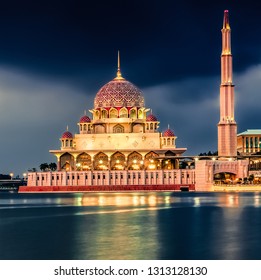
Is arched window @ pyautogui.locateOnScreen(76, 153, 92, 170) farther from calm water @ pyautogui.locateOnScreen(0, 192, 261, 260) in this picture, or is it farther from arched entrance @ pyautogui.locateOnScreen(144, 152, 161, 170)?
calm water @ pyautogui.locateOnScreen(0, 192, 261, 260)

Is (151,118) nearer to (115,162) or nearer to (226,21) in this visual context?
(115,162)

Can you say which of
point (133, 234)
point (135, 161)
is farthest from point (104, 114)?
point (133, 234)

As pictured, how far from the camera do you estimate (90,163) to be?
5022 inches

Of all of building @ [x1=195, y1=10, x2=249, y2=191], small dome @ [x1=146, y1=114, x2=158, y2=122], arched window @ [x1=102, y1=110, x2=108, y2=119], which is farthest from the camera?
arched window @ [x1=102, y1=110, x2=108, y2=119]

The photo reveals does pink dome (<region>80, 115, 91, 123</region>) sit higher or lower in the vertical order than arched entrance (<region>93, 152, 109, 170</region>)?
higher

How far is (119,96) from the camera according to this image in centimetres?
12838

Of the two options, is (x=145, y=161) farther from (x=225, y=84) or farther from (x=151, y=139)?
(x=225, y=84)

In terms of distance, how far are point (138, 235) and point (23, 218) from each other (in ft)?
56.6

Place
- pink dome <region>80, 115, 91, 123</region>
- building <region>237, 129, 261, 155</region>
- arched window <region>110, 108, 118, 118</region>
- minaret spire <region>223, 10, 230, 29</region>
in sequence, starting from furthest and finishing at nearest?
building <region>237, 129, 261, 155</region> < pink dome <region>80, 115, 91, 123</region> < arched window <region>110, 108, 118, 118</region> < minaret spire <region>223, 10, 230, 29</region>

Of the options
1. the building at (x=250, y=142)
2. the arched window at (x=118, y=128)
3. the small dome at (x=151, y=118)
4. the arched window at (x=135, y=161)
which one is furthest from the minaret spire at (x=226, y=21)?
the building at (x=250, y=142)

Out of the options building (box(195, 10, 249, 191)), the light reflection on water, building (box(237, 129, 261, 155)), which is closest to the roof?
building (box(237, 129, 261, 155))

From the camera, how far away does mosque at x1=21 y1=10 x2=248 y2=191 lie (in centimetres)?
11600

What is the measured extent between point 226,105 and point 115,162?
24140 mm

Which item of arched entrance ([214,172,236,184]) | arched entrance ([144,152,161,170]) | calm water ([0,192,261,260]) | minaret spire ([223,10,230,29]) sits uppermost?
minaret spire ([223,10,230,29])
